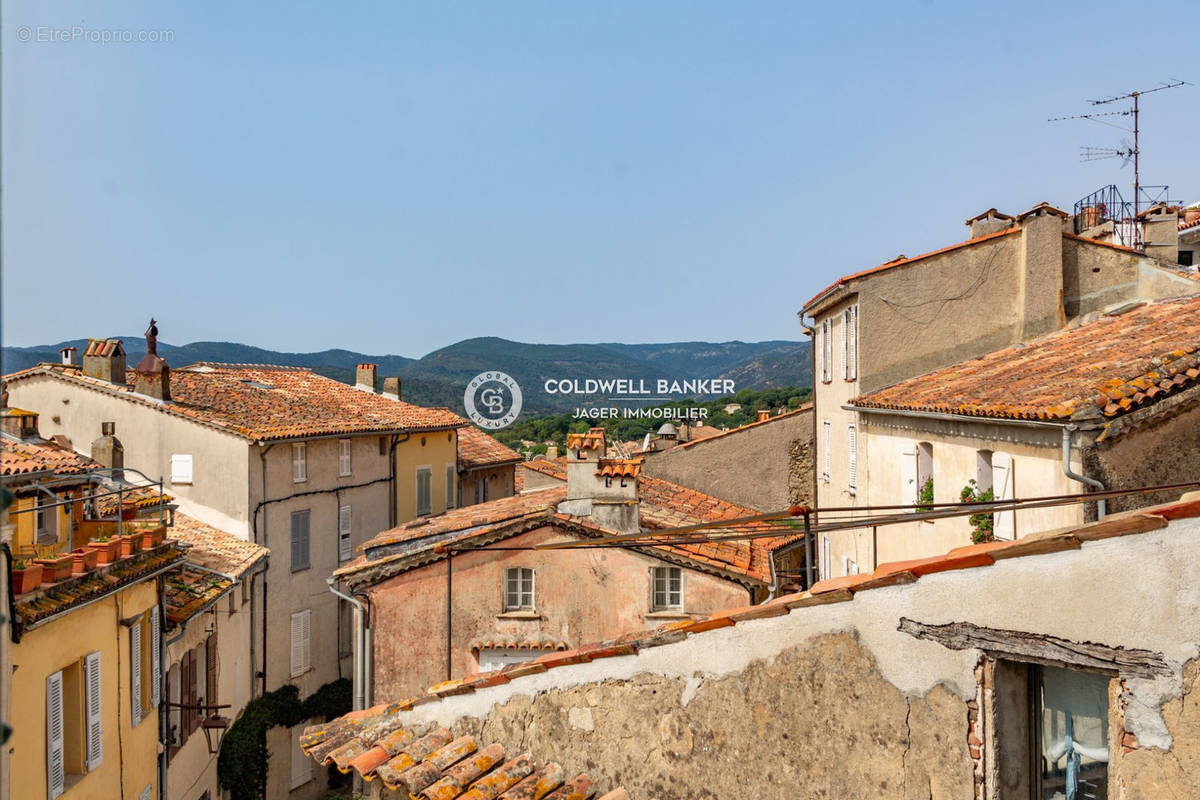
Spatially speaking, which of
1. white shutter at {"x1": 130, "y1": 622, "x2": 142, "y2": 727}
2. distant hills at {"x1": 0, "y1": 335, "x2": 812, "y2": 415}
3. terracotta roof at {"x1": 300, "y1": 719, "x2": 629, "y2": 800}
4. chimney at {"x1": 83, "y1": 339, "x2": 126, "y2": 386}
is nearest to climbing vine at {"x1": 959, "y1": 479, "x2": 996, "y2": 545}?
terracotta roof at {"x1": 300, "y1": 719, "x2": 629, "y2": 800}

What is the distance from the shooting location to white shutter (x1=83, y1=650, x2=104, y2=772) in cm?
1181

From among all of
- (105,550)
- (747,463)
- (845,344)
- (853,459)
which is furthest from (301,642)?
(845,344)

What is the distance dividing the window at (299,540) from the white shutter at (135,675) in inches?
502

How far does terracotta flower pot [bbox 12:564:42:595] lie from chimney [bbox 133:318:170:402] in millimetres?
15720

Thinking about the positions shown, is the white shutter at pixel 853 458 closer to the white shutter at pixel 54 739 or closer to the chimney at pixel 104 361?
the white shutter at pixel 54 739

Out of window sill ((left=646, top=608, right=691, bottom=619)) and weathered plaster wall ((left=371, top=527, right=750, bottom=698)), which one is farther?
weathered plaster wall ((left=371, top=527, right=750, bottom=698))

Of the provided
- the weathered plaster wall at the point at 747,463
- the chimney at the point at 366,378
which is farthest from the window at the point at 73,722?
the chimney at the point at 366,378

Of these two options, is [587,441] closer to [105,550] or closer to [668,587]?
[668,587]

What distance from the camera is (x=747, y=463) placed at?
26.5 metres

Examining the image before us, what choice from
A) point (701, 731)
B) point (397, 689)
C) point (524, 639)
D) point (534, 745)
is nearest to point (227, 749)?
point (397, 689)

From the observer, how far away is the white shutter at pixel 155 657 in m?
14.3

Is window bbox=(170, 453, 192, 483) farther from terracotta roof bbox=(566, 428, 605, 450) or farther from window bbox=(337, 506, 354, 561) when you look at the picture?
terracotta roof bbox=(566, 428, 605, 450)

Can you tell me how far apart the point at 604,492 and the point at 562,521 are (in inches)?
→ 37.0

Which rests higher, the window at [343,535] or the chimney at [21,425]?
the chimney at [21,425]
